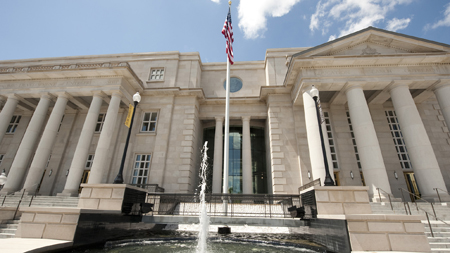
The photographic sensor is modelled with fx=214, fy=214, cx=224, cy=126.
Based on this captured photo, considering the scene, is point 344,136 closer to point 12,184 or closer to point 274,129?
point 274,129

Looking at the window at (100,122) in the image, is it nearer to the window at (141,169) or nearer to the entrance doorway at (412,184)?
the window at (141,169)

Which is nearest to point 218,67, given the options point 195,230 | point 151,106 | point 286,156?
point 151,106

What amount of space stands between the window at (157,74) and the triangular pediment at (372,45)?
47.5 feet

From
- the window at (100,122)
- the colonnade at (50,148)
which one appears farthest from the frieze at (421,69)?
the window at (100,122)

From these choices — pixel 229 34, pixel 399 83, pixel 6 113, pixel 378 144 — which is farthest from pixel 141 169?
pixel 399 83

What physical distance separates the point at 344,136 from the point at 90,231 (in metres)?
20.2

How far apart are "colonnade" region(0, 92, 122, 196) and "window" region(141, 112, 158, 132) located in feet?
11.8

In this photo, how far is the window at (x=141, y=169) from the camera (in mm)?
19438

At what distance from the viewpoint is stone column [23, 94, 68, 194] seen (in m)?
16.9

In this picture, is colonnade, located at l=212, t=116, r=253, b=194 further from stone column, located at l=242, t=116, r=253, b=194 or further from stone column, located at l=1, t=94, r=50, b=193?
stone column, located at l=1, t=94, r=50, b=193

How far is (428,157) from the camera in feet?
48.7

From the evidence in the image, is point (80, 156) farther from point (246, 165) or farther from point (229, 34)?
point (229, 34)

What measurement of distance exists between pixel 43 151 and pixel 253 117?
19023 millimetres

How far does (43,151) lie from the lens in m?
17.7
